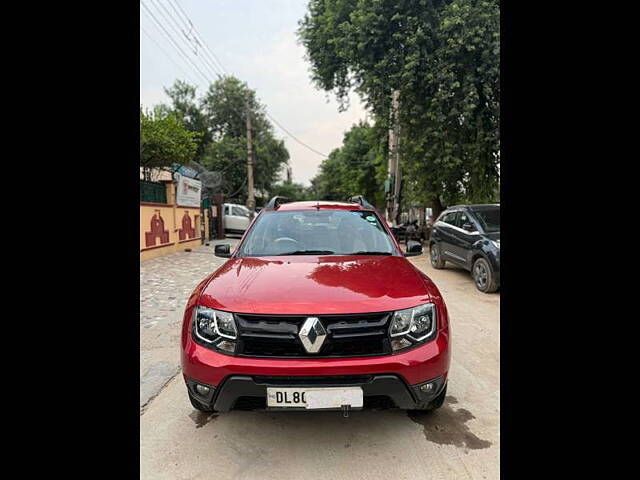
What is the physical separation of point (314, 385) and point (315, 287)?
54 centimetres

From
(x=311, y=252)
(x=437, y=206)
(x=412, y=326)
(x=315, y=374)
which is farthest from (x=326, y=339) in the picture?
(x=437, y=206)

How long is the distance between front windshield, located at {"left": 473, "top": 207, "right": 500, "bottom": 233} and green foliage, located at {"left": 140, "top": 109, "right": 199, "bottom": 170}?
9482 mm

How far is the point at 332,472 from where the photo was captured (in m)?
1.88

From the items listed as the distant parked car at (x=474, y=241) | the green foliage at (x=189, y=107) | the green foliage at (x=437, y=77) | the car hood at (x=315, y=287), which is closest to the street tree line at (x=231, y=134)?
the green foliage at (x=189, y=107)

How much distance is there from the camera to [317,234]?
10.2 ft

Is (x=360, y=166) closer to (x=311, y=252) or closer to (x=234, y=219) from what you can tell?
(x=234, y=219)

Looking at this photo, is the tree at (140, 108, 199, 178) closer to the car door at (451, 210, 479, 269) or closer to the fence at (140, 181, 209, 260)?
the fence at (140, 181, 209, 260)

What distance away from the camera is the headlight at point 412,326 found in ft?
6.26

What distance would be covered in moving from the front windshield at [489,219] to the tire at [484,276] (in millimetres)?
589
